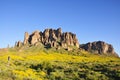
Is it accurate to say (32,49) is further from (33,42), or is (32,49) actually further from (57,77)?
(57,77)

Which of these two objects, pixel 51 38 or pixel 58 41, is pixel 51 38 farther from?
pixel 58 41

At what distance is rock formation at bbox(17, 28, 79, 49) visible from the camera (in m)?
152

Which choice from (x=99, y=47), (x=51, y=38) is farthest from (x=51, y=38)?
(x=99, y=47)

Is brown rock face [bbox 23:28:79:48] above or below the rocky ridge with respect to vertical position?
above

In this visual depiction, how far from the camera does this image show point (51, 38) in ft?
520

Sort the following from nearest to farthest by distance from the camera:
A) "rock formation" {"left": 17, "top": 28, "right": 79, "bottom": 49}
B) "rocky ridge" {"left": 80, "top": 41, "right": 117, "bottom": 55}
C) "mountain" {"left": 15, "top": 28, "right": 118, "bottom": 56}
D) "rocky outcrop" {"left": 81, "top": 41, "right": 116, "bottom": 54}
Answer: "mountain" {"left": 15, "top": 28, "right": 118, "bottom": 56} < "rock formation" {"left": 17, "top": 28, "right": 79, "bottom": 49} < "rocky ridge" {"left": 80, "top": 41, "right": 117, "bottom": 55} < "rocky outcrop" {"left": 81, "top": 41, "right": 116, "bottom": 54}

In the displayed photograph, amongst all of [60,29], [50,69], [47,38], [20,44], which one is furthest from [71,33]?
[50,69]

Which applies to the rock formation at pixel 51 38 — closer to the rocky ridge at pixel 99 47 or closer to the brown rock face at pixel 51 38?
the brown rock face at pixel 51 38

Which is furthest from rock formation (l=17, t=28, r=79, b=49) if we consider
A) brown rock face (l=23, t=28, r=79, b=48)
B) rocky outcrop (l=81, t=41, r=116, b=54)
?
rocky outcrop (l=81, t=41, r=116, b=54)

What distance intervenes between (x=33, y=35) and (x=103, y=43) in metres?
53.3

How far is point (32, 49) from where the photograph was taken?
130m

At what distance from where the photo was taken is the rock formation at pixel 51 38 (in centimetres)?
15188

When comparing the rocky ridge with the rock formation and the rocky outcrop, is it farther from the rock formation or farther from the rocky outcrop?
the rock formation

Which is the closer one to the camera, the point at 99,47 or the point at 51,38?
the point at 51,38
